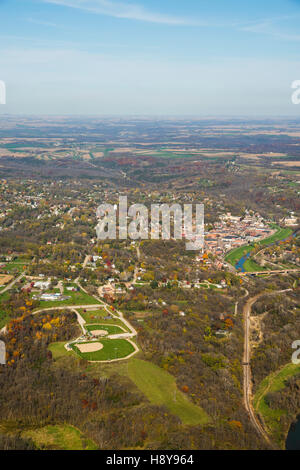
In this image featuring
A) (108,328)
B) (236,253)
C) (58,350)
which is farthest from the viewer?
(236,253)

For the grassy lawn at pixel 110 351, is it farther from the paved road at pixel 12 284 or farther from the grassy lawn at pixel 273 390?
the paved road at pixel 12 284

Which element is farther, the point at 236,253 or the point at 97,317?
the point at 236,253

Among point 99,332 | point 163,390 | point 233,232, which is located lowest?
point 163,390

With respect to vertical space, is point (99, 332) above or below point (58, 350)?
above

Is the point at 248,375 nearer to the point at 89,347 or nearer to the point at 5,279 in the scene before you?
the point at 89,347

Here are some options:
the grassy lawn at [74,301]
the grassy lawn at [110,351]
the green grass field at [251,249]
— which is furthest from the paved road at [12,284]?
the green grass field at [251,249]

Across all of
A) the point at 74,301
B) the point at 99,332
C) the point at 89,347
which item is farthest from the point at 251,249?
the point at 89,347

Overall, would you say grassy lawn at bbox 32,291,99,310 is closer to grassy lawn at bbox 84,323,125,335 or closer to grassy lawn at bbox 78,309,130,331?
grassy lawn at bbox 78,309,130,331
